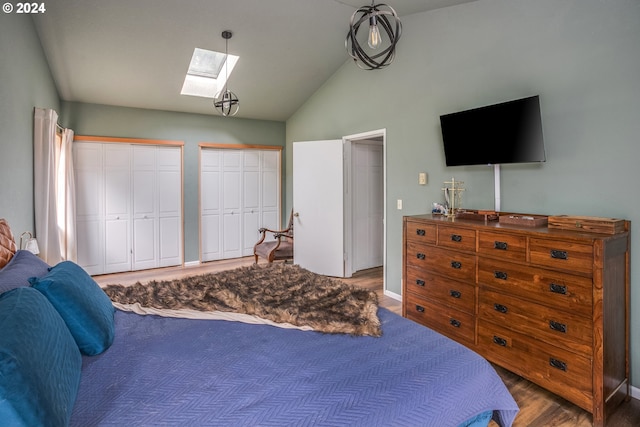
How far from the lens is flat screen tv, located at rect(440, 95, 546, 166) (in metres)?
2.51

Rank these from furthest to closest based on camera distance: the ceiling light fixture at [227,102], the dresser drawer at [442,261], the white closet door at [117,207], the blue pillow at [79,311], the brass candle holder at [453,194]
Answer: the white closet door at [117,207]
the ceiling light fixture at [227,102]
the brass candle holder at [453,194]
the dresser drawer at [442,261]
the blue pillow at [79,311]

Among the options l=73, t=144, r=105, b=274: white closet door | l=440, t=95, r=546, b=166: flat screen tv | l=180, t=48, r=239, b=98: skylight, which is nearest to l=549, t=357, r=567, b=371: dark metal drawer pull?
l=440, t=95, r=546, b=166: flat screen tv

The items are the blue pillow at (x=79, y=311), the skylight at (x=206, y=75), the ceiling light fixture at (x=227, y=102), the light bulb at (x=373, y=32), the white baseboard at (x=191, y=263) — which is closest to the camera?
the blue pillow at (x=79, y=311)

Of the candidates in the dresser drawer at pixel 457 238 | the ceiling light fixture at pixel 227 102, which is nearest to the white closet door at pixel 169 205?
the ceiling light fixture at pixel 227 102

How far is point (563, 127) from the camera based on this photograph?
2.47 meters

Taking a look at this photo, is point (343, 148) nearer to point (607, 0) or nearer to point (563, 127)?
point (563, 127)

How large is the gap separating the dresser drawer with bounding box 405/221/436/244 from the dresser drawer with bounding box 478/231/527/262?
17.6 inches

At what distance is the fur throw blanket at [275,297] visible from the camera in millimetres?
1762

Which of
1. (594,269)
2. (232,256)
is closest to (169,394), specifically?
(594,269)

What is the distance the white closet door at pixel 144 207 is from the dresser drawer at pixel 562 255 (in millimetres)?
5076

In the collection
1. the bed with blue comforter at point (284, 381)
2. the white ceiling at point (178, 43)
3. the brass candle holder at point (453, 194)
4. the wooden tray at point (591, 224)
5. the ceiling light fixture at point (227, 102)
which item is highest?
the white ceiling at point (178, 43)

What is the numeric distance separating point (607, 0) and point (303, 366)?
2897mm

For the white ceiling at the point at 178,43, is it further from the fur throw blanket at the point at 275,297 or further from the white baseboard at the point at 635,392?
the white baseboard at the point at 635,392

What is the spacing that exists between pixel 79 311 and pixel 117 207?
13.4 ft
